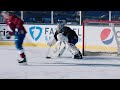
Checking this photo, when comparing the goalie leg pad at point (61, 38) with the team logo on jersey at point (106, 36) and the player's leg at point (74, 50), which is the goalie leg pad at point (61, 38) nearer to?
the player's leg at point (74, 50)

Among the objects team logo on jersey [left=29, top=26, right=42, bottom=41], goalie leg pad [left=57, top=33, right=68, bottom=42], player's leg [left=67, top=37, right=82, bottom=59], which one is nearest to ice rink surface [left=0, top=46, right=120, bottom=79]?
player's leg [left=67, top=37, right=82, bottom=59]

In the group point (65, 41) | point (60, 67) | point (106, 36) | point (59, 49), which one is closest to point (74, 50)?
point (65, 41)

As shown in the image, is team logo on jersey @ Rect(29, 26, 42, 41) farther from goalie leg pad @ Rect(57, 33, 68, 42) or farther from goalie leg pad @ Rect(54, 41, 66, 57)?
goalie leg pad @ Rect(57, 33, 68, 42)

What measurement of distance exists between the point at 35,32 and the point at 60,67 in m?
3.10

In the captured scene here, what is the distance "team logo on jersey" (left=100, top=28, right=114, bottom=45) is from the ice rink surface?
0.63m

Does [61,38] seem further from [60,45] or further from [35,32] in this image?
[35,32]

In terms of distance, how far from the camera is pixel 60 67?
5.37 m

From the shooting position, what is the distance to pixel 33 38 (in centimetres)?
833

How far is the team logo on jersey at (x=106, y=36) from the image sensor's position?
7.15 meters

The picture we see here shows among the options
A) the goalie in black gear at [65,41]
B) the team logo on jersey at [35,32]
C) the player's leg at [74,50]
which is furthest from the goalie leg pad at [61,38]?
the team logo on jersey at [35,32]

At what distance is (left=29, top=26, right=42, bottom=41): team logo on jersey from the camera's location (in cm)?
829
